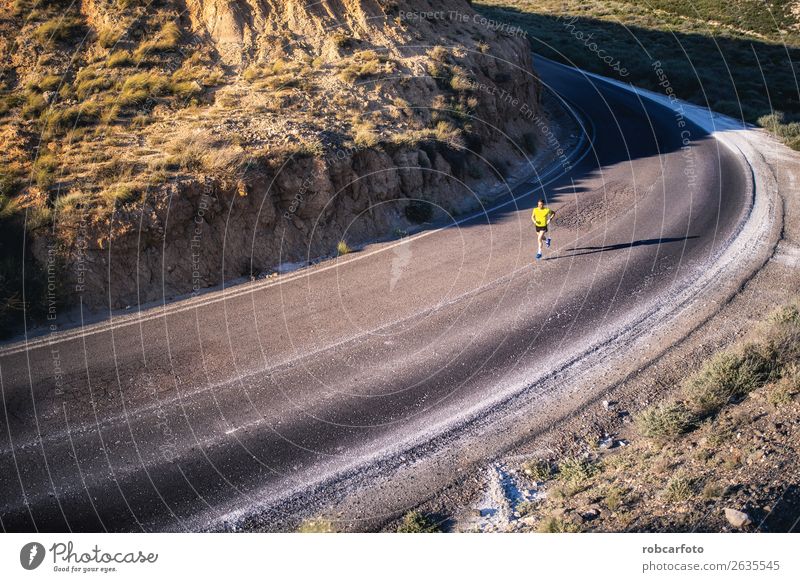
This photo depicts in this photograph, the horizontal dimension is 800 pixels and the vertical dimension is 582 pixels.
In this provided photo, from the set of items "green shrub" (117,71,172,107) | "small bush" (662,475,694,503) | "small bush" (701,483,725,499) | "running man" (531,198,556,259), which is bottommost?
"small bush" (662,475,694,503)

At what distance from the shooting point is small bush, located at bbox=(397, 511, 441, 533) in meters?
8.18

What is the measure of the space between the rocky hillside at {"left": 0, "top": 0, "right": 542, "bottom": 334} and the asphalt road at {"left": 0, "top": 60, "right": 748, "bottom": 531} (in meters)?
1.71

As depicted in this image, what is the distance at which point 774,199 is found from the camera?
1964 centimetres

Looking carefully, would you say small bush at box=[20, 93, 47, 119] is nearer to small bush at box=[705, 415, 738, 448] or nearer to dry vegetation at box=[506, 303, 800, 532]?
dry vegetation at box=[506, 303, 800, 532]

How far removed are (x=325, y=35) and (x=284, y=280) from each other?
11.7 m

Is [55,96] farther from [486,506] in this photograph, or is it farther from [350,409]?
[486,506]

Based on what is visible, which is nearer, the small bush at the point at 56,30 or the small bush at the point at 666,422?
the small bush at the point at 666,422

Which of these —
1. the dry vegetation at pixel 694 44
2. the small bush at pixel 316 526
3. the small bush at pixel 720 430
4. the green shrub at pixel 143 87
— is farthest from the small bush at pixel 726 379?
the dry vegetation at pixel 694 44

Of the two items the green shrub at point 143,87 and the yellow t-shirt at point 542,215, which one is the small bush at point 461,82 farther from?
the green shrub at point 143,87

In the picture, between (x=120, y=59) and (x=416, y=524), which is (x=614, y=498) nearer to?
(x=416, y=524)

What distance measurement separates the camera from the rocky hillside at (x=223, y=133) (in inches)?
595

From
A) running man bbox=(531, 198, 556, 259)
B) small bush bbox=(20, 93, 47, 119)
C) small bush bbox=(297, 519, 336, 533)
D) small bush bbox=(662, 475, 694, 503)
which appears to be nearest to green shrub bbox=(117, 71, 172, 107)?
small bush bbox=(20, 93, 47, 119)

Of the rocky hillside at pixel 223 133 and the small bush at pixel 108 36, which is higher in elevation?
the small bush at pixel 108 36

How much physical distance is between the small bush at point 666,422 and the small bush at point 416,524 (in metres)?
3.92
